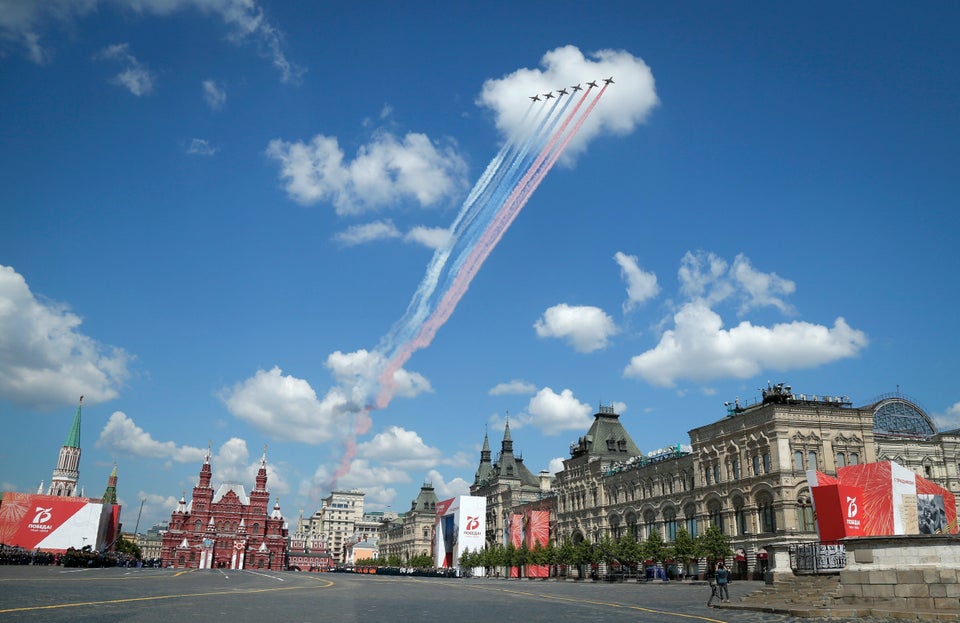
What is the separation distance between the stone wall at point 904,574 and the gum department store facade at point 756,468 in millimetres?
37546

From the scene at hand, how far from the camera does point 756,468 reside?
62.2 m

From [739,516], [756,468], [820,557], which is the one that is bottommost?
[820,557]

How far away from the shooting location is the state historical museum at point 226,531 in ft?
467

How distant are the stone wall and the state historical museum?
13740cm

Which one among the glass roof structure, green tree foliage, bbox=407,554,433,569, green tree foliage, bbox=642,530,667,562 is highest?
the glass roof structure

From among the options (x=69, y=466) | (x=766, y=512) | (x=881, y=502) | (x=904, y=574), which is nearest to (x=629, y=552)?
(x=766, y=512)

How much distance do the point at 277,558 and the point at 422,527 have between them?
35159 millimetres

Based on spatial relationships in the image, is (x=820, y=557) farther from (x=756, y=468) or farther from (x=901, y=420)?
(x=901, y=420)

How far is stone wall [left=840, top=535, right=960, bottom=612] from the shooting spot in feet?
66.0

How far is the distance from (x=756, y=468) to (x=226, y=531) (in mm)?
121485

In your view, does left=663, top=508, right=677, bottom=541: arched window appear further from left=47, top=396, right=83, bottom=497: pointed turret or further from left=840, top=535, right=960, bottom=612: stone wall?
left=47, top=396, right=83, bottom=497: pointed turret

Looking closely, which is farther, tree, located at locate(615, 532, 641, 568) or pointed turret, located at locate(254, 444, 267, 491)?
pointed turret, located at locate(254, 444, 267, 491)

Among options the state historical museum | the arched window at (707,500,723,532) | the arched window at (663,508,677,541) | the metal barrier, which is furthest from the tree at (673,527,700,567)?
the state historical museum

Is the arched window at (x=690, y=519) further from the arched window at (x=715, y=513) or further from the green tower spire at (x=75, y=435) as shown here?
the green tower spire at (x=75, y=435)
